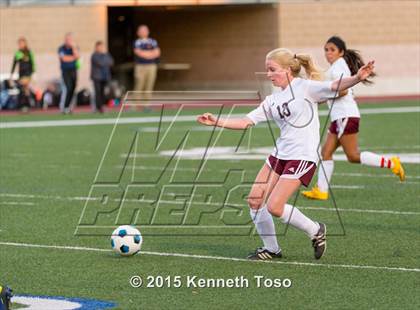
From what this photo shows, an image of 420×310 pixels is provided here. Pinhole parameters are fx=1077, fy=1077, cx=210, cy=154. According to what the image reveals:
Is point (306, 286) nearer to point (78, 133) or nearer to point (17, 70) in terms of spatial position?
point (78, 133)

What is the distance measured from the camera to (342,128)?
43.5 ft

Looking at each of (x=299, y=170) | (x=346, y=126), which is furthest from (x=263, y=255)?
(x=346, y=126)

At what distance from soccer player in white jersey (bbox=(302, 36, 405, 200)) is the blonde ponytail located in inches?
148

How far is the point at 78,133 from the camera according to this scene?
2322cm

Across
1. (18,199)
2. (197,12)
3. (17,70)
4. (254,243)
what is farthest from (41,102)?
(254,243)

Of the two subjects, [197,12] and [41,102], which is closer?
[41,102]

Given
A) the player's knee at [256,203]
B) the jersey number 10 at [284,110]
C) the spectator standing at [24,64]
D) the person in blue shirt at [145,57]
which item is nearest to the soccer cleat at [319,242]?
the player's knee at [256,203]

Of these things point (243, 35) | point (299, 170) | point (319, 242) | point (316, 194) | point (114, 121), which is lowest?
point (114, 121)

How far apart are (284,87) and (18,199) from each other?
5.09m

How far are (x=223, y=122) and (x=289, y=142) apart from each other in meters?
0.61

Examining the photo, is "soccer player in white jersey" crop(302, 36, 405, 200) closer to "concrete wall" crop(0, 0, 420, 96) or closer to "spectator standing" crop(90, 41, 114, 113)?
"spectator standing" crop(90, 41, 114, 113)

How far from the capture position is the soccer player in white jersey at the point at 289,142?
8.88 meters

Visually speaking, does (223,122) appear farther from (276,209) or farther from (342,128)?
(342,128)

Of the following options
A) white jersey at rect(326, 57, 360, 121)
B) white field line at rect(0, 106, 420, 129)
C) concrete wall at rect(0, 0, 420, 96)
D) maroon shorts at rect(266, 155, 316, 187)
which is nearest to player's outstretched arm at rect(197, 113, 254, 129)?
maroon shorts at rect(266, 155, 316, 187)
